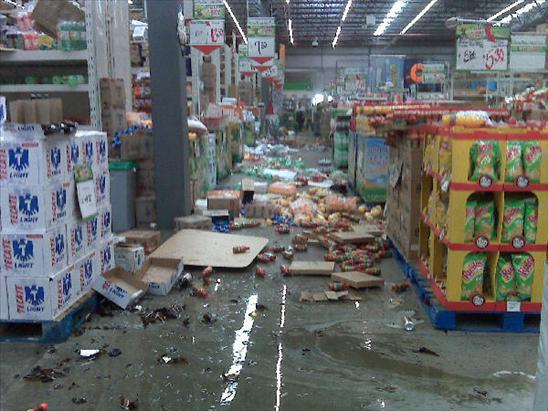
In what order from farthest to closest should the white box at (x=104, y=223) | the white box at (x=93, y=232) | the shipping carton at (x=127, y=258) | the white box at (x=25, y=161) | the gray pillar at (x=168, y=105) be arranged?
the gray pillar at (x=168, y=105), the shipping carton at (x=127, y=258), the white box at (x=104, y=223), the white box at (x=93, y=232), the white box at (x=25, y=161)

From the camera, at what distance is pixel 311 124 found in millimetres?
31500

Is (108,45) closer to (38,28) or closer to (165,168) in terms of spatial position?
(38,28)

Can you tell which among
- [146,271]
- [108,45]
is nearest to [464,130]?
[146,271]

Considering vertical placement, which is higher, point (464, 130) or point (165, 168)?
point (464, 130)

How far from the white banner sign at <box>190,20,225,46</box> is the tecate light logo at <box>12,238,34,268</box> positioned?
Result: 18.5 feet

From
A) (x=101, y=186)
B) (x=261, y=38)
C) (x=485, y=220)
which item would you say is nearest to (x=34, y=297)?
(x=101, y=186)

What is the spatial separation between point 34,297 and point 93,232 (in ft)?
2.44

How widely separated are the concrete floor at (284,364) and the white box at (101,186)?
880mm

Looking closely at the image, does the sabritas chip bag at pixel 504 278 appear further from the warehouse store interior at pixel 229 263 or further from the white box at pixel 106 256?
the white box at pixel 106 256

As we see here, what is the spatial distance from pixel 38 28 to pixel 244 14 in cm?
2001

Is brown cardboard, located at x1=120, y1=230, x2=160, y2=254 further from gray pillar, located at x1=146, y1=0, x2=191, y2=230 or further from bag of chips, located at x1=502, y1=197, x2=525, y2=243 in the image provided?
bag of chips, located at x1=502, y1=197, x2=525, y2=243

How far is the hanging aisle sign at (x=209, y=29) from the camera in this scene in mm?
8523

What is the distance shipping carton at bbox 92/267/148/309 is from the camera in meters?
4.26

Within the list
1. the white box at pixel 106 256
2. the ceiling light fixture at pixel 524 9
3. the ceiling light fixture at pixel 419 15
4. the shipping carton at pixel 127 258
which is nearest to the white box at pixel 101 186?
the white box at pixel 106 256
